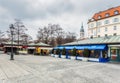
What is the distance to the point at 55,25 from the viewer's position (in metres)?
53.6

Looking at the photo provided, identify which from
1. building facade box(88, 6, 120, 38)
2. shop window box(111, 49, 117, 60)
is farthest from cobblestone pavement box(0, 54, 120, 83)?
building facade box(88, 6, 120, 38)

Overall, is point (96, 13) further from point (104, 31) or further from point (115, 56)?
point (115, 56)

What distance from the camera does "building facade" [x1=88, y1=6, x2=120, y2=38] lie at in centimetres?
4731

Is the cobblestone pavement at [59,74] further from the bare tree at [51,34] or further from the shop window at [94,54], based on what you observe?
the bare tree at [51,34]

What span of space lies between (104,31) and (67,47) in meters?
23.9

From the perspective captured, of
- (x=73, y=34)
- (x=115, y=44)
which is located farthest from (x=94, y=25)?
(x=115, y=44)

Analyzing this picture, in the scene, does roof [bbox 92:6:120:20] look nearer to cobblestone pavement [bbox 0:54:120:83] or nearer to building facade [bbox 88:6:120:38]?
building facade [bbox 88:6:120:38]

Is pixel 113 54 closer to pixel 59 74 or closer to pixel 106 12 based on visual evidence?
pixel 59 74

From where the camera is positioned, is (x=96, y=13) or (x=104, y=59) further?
(x=96, y=13)

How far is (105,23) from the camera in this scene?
169ft


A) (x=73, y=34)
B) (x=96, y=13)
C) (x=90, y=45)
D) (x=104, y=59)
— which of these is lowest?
(x=104, y=59)

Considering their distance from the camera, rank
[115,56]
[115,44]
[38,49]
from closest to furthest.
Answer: [115,44] → [115,56] → [38,49]

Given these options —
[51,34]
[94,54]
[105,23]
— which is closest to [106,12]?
[105,23]

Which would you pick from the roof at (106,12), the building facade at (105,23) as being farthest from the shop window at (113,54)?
the roof at (106,12)
